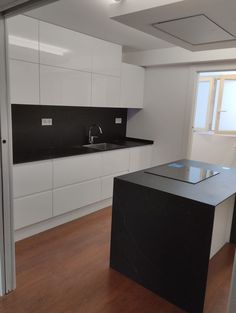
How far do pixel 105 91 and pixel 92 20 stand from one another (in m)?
1.09

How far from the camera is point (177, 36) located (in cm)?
195

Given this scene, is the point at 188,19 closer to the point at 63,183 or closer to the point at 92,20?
the point at 92,20

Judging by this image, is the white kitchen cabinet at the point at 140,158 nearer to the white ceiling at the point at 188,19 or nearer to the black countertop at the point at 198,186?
the black countertop at the point at 198,186

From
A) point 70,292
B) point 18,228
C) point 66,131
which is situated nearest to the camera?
point 70,292

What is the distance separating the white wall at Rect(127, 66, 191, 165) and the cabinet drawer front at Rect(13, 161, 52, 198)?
2030 millimetres

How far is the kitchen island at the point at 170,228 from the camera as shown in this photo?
187cm

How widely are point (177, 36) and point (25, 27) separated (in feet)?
5.13

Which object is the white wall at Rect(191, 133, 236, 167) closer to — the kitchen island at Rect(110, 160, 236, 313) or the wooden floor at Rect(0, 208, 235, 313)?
the wooden floor at Rect(0, 208, 235, 313)

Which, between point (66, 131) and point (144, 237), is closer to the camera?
point (144, 237)

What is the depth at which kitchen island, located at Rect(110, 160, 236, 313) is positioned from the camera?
1868 millimetres

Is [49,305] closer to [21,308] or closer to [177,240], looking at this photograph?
[21,308]

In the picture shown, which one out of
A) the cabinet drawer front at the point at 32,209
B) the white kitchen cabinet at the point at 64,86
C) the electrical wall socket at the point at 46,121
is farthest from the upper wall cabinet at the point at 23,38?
the cabinet drawer front at the point at 32,209

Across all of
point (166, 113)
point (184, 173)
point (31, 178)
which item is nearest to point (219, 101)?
point (166, 113)

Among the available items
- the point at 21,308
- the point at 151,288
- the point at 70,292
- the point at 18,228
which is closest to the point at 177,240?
the point at 151,288
